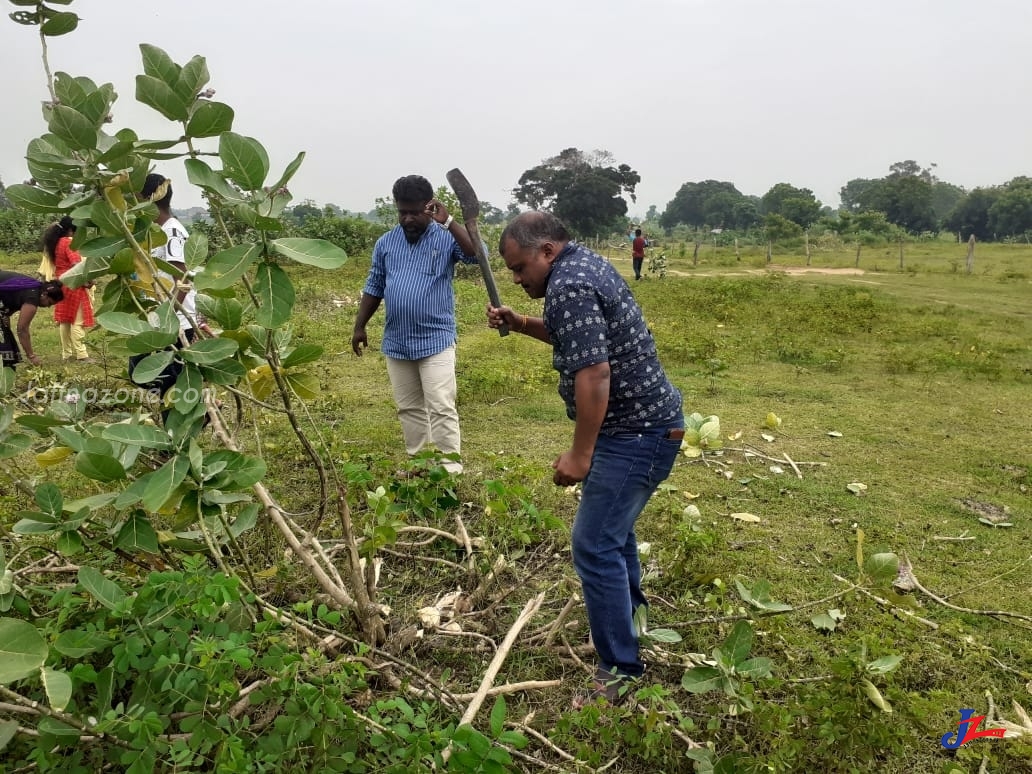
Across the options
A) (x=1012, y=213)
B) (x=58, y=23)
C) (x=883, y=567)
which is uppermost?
(x=1012, y=213)

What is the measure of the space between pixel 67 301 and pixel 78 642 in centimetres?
593

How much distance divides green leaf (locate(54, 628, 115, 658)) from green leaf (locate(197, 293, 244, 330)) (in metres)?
0.80

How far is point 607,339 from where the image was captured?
2.05 m

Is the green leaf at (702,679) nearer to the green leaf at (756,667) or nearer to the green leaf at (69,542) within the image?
the green leaf at (756,667)

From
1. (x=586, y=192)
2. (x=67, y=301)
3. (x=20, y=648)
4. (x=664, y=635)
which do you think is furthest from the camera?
(x=586, y=192)

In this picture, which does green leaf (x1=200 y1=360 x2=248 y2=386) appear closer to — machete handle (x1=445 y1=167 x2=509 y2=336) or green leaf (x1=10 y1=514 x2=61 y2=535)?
green leaf (x1=10 y1=514 x2=61 y2=535)

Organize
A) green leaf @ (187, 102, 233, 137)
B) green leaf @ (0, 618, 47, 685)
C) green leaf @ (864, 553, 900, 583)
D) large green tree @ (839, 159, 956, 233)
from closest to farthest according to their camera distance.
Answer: green leaf @ (0, 618, 47, 685), green leaf @ (187, 102, 233, 137), green leaf @ (864, 553, 900, 583), large green tree @ (839, 159, 956, 233)

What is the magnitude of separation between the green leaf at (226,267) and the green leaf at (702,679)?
1.59 m

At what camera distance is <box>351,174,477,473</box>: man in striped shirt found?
3601 mm

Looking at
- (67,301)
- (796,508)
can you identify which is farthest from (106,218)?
(67,301)

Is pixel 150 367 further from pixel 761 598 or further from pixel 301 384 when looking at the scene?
pixel 761 598

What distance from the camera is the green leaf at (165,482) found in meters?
1.35

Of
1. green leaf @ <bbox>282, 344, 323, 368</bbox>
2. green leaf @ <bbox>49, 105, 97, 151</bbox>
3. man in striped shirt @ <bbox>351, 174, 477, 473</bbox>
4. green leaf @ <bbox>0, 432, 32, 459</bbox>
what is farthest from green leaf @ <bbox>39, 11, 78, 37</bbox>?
man in striped shirt @ <bbox>351, 174, 477, 473</bbox>

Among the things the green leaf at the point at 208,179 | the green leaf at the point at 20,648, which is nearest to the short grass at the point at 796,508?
the green leaf at the point at 208,179
